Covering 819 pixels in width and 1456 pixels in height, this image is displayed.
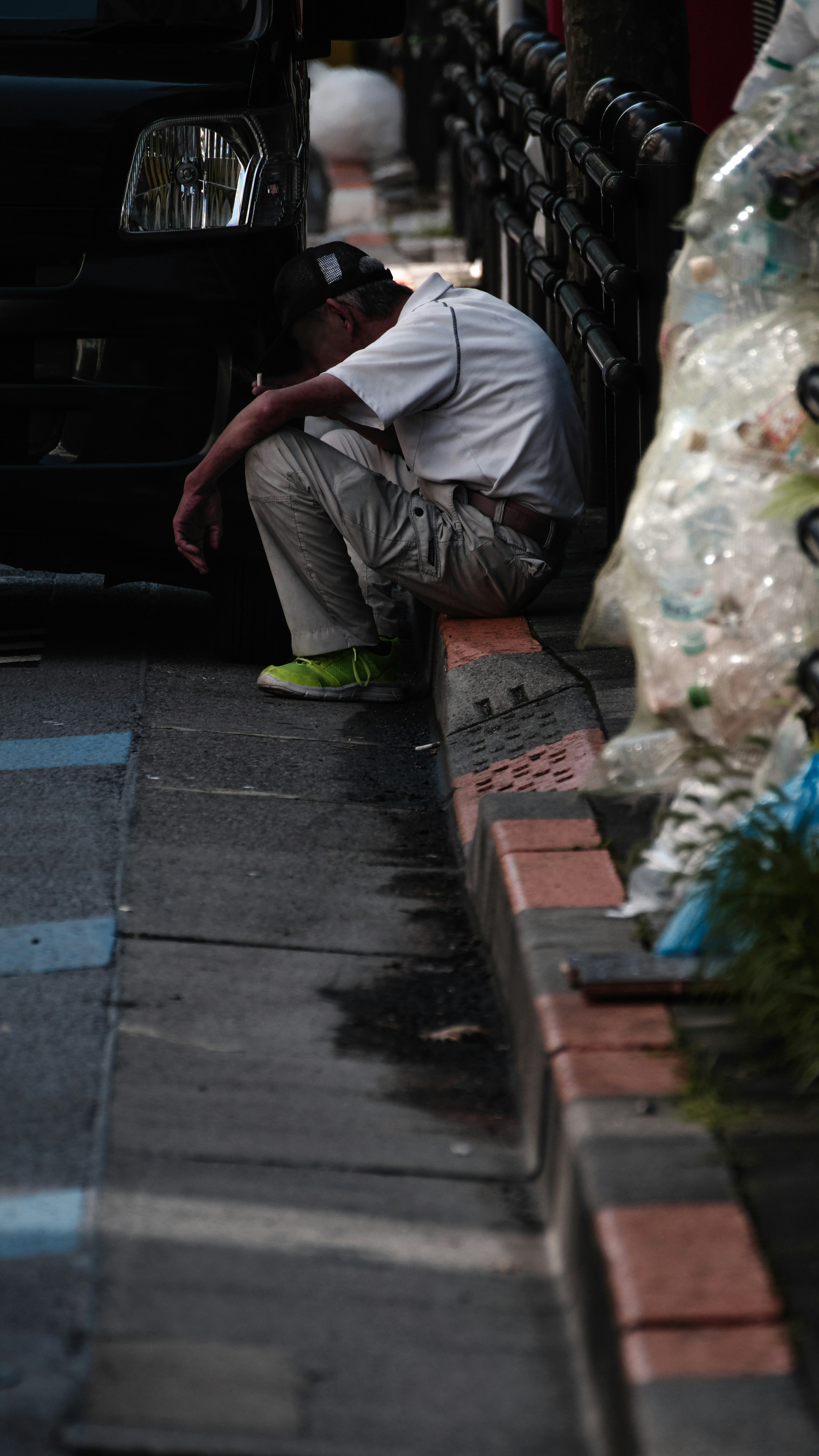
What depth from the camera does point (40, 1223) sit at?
203cm

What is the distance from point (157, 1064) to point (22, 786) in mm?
1369

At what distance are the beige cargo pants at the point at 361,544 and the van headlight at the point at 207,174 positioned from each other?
58cm

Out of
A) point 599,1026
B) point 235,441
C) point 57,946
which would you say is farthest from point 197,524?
point 599,1026

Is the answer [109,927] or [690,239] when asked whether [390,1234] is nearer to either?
[109,927]

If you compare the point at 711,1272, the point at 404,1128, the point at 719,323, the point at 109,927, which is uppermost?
the point at 719,323

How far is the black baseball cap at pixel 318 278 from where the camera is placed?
14.0 feet

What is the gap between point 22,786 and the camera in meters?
3.68

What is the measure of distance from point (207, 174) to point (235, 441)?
691mm

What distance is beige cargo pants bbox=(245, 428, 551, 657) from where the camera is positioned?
435 centimetres

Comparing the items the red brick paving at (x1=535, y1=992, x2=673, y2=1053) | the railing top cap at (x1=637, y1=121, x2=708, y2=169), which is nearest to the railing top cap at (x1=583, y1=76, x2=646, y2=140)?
the railing top cap at (x1=637, y1=121, x2=708, y2=169)

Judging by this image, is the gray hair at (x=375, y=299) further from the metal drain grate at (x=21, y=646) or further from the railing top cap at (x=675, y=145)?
the metal drain grate at (x=21, y=646)

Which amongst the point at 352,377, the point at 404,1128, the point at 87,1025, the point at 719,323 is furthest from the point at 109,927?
the point at 352,377

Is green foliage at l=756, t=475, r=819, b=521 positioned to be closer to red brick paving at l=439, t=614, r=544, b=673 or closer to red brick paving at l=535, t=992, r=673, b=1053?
red brick paving at l=535, t=992, r=673, b=1053

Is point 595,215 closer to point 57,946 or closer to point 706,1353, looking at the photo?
point 57,946
